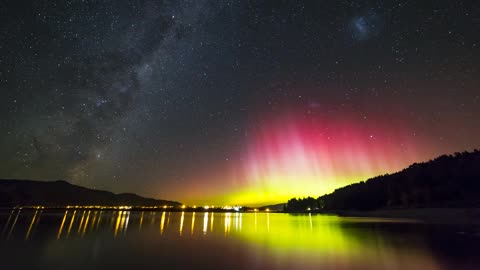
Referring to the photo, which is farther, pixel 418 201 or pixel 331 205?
pixel 331 205

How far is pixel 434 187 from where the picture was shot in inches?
4668

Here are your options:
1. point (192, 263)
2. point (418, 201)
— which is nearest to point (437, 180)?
point (418, 201)

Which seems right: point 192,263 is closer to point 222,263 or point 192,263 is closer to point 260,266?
point 222,263

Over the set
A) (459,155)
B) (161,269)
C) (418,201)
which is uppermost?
(459,155)

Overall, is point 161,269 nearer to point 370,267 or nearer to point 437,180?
point 370,267

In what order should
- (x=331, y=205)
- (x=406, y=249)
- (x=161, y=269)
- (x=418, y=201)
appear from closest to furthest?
1. (x=161, y=269)
2. (x=406, y=249)
3. (x=418, y=201)
4. (x=331, y=205)

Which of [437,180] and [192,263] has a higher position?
[437,180]

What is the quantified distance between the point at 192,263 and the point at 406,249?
18.7 metres

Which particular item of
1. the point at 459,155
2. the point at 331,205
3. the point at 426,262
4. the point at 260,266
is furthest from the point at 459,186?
the point at 260,266

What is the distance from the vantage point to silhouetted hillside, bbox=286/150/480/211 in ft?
354

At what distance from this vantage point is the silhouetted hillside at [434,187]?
10794 centimetres

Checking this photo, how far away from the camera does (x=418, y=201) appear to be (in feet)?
391

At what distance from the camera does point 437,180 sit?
122750 millimetres

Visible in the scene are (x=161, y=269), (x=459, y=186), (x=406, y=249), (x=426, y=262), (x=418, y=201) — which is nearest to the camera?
(x=161, y=269)
